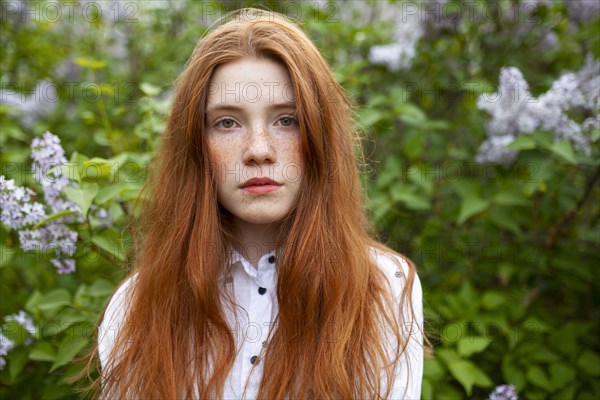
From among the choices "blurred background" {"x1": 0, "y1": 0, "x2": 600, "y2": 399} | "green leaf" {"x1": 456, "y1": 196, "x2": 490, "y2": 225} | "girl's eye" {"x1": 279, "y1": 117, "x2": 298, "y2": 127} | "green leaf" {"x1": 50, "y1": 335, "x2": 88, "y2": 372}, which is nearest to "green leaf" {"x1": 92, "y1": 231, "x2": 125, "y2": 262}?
"blurred background" {"x1": 0, "y1": 0, "x2": 600, "y2": 399}

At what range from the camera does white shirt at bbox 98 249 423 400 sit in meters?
1.26

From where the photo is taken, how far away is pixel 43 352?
1.48m

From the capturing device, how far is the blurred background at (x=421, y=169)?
1521mm

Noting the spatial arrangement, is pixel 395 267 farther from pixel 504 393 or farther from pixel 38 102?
pixel 38 102

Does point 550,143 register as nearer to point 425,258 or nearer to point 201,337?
point 425,258

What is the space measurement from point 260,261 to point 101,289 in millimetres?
508

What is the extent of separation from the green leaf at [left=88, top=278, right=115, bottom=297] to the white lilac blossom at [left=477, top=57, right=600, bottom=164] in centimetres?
123

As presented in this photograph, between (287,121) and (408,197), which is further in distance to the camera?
(408,197)

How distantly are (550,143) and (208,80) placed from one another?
1074 millimetres

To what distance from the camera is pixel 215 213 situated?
1284 millimetres

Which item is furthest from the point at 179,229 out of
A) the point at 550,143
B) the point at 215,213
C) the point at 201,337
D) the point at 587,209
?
the point at 587,209

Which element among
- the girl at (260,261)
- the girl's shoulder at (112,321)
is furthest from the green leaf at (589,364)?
the girl's shoulder at (112,321)

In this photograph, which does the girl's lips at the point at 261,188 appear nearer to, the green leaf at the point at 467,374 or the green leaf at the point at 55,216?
the green leaf at the point at 55,216

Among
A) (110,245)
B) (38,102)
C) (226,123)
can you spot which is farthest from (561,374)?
(38,102)
